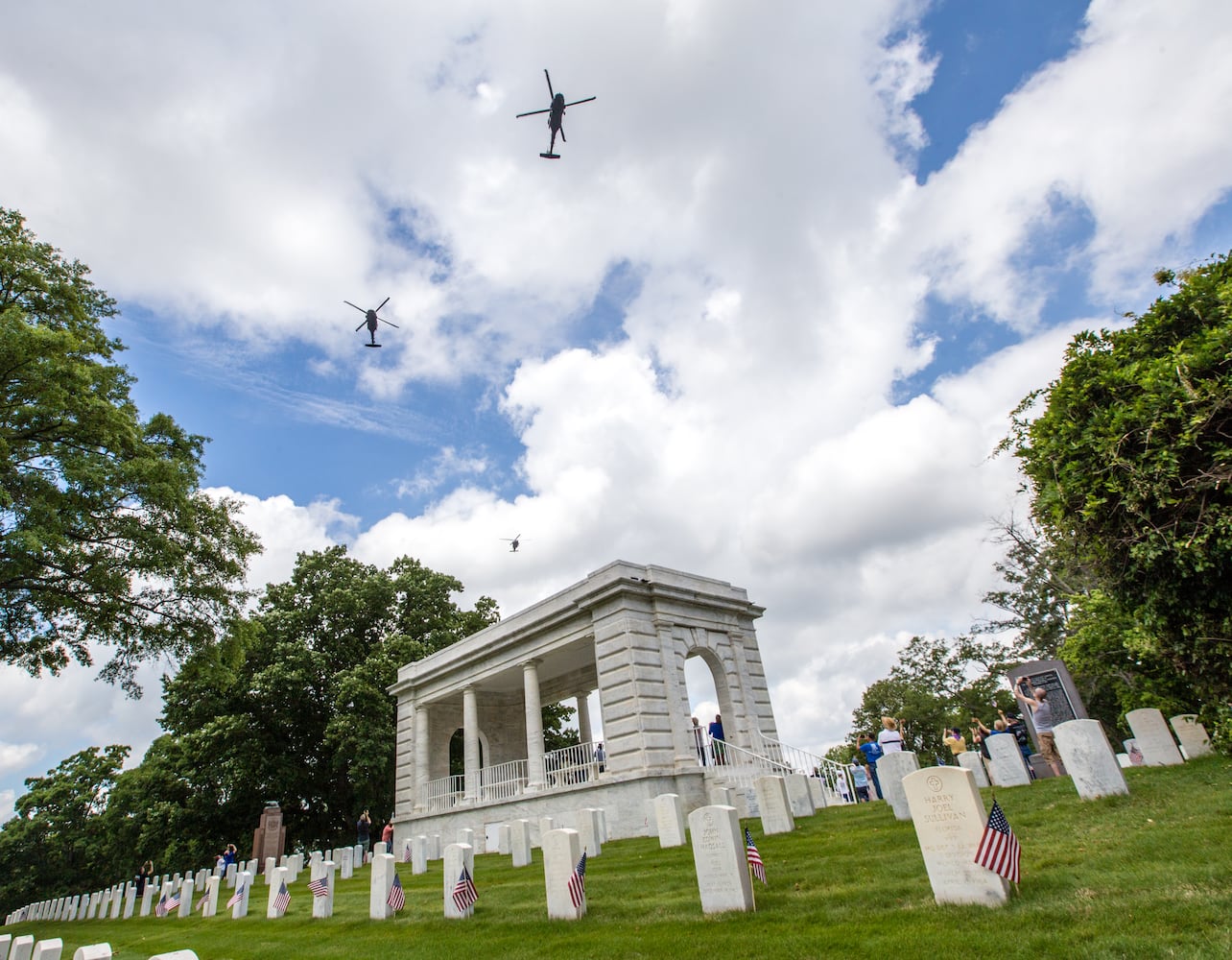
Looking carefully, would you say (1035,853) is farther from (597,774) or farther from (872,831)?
(597,774)

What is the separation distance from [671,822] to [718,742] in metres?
6.18

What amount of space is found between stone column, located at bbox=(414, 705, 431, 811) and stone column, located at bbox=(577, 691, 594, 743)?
18.2ft

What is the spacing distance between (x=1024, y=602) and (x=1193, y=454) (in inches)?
1192

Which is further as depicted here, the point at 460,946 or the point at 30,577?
the point at 30,577

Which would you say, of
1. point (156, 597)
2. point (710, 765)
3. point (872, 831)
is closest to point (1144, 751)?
point (872, 831)

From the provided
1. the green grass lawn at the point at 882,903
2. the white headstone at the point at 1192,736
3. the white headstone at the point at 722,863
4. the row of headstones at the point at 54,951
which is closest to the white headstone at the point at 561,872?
the green grass lawn at the point at 882,903

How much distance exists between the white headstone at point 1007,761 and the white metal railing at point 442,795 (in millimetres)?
16701

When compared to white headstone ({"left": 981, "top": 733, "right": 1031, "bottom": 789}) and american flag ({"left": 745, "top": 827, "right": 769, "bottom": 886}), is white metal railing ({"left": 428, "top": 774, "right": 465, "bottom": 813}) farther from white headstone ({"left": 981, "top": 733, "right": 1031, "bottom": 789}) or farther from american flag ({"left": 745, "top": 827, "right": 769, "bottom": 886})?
american flag ({"left": 745, "top": 827, "right": 769, "bottom": 886})

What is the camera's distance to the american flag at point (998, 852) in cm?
557

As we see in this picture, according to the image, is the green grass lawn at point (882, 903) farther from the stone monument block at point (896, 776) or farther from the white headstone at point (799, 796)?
the white headstone at point (799, 796)

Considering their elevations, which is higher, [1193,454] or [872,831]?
[1193,454]

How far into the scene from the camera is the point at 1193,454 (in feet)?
26.6

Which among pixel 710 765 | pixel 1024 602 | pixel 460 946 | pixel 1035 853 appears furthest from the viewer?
pixel 1024 602

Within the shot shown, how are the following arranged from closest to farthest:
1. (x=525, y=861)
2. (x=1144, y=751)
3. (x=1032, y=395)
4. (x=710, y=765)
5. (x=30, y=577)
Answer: (x=1032, y=395), (x=1144, y=751), (x=525, y=861), (x=30, y=577), (x=710, y=765)
